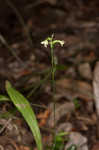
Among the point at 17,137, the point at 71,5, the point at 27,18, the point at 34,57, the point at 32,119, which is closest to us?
the point at 32,119

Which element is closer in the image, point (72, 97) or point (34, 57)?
point (72, 97)

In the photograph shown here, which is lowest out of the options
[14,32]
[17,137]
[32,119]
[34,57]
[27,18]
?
[17,137]

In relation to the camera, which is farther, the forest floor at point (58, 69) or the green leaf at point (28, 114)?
the forest floor at point (58, 69)

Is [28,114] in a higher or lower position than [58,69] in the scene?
lower

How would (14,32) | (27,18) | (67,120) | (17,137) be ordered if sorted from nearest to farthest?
1. (17,137)
2. (67,120)
3. (14,32)
4. (27,18)

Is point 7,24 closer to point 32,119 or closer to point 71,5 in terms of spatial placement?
point 71,5

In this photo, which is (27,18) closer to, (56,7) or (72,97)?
(56,7)

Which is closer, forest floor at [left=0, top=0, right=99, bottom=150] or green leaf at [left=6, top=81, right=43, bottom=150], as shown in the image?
green leaf at [left=6, top=81, right=43, bottom=150]

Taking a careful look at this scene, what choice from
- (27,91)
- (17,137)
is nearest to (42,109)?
(27,91)

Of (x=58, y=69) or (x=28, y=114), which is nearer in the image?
(x=28, y=114)

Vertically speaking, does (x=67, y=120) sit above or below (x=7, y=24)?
below

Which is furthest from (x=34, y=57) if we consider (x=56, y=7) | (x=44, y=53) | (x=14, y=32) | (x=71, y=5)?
(x=71, y=5)
